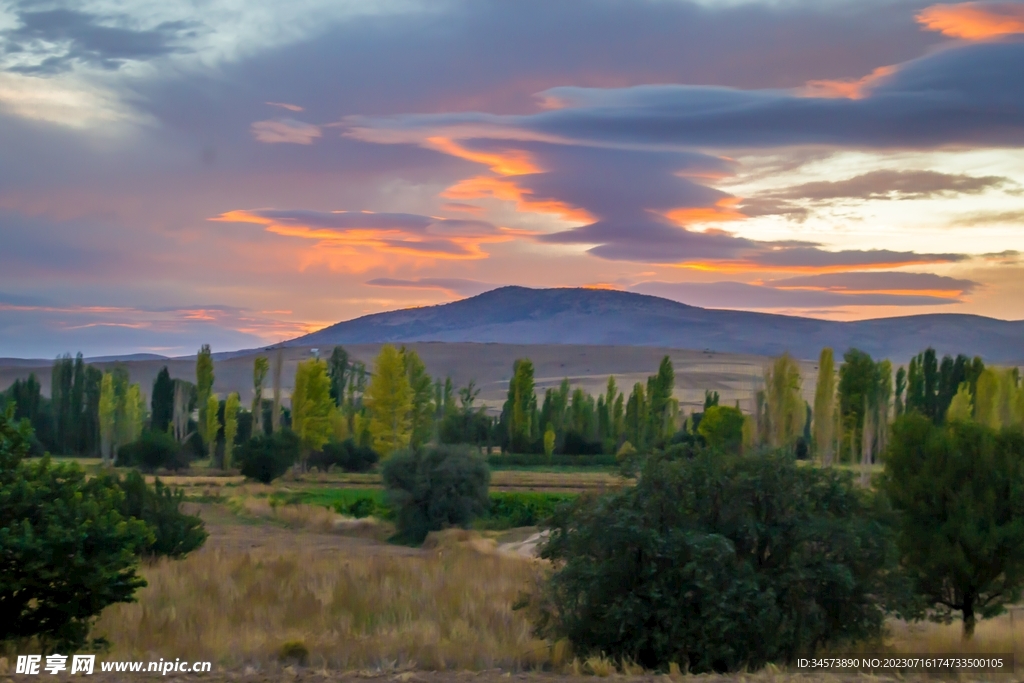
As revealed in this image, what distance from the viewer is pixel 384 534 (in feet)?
133

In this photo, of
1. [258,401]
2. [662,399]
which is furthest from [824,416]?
[258,401]

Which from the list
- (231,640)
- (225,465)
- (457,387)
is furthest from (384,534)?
(457,387)

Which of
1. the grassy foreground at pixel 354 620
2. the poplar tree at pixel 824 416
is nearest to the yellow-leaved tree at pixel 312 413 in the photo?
the poplar tree at pixel 824 416

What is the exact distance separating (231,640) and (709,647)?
253 inches

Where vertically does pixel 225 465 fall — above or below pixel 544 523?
below

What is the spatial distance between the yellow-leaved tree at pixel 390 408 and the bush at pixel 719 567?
55.2m

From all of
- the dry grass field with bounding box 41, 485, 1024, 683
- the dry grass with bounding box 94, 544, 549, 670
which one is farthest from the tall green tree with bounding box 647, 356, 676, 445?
the dry grass with bounding box 94, 544, 549, 670

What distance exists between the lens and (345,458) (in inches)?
2798

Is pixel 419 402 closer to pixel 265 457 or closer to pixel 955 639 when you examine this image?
pixel 265 457

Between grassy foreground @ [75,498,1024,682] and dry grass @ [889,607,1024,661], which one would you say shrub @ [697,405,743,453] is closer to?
grassy foreground @ [75,498,1024,682]

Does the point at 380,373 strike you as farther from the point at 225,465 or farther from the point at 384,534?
the point at 384,534

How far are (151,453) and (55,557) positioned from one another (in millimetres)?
59042

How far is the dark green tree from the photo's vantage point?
53.6ft

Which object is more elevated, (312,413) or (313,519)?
(312,413)
